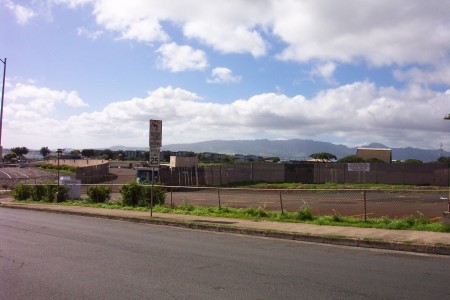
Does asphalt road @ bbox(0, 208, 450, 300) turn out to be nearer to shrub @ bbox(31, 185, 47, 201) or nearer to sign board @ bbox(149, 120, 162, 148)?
sign board @ bbox(149, 120, 162, 148)

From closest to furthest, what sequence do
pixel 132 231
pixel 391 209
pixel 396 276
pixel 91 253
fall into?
pixel 396 276, pixel 91 253, pixel 132 231, pixel 391 209

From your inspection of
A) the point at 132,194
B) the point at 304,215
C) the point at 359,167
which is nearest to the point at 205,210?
the point at 304,215

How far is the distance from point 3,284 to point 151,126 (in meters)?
11.3

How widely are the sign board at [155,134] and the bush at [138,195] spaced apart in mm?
6186

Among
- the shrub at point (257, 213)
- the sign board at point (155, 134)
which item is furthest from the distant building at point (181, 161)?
the shrub at point (257, 213)

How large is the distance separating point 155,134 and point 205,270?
34.4ft

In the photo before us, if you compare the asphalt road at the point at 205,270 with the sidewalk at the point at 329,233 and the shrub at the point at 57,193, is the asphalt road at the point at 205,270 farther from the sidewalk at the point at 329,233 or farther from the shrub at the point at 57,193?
the shrub at the point at 57,193

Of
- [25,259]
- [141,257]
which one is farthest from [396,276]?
[25,259]

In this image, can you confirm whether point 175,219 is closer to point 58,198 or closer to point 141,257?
point 141,257

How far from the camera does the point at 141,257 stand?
32.6 feet

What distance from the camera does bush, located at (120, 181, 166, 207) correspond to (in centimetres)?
2428

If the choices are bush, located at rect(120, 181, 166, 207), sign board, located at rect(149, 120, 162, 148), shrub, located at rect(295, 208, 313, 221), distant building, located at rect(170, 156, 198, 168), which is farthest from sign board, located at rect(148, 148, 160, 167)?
distant building, located at rect(170, 156, 198, 168)

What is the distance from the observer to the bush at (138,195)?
24.3 m

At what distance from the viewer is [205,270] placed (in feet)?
28.2
